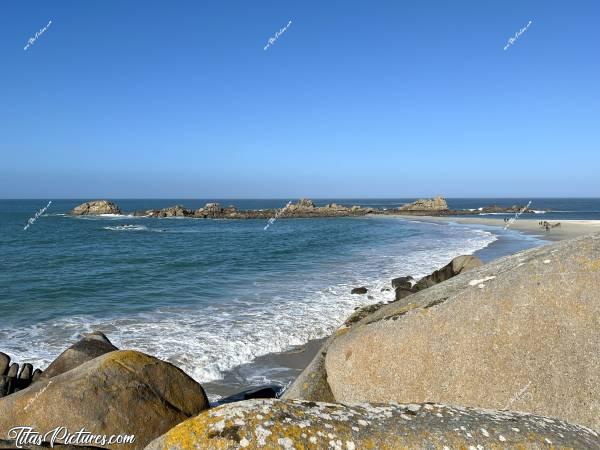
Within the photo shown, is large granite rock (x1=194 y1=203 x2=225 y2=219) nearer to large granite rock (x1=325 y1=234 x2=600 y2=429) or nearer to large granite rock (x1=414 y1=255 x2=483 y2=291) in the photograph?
large granite rock (x1=414 y1=255 x2=483 y2=291)

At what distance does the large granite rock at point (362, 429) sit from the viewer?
2.89 meters

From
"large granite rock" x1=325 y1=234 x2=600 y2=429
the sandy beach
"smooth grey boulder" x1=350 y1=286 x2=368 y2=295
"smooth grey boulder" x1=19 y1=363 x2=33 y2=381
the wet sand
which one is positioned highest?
"large granite rock" x1=325 y1=234 x2=600 y2=429

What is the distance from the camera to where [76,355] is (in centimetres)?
867

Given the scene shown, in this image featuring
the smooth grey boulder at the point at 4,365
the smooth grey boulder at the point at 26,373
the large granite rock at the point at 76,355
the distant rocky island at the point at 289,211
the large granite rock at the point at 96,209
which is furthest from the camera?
the large granite rock at the point at 96,209

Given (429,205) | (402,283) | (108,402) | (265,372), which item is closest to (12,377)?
(108,402)

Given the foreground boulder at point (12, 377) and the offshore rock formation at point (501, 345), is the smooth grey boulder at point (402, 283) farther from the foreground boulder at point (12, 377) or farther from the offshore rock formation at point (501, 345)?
the offshore rock formation at point (501, 345)

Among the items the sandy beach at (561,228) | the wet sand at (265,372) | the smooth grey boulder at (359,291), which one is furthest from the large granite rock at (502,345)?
the sandy beach at (561,228)

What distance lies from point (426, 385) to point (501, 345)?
38.1 inches

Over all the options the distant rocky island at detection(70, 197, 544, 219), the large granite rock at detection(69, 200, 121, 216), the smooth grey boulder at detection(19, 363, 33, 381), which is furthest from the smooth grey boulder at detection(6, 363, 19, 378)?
the large granite rock at detection(69, 200, 121, 216)

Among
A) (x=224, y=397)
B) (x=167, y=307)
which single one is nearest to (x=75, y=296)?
(x=167, y=307)

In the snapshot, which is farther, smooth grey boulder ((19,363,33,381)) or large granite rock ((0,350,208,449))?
smooth grey boulder ((19,363,33,381))

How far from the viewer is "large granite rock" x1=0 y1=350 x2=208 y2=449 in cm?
605

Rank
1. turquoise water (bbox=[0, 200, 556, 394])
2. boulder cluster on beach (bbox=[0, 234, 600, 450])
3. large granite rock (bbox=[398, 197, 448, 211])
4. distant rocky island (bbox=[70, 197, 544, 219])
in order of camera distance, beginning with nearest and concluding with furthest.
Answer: boulder cluster on beach (bbox=[0, 234, 600, 450]) < turquoise water (bbox=[0, 200, 556, 394]) < distant rocky island (bbox=[70, 197, 544, 219]) < large granite rock (bbox=[398, 197, 448, 211])

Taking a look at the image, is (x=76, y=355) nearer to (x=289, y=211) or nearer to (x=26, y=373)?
(x=26, y=373)
